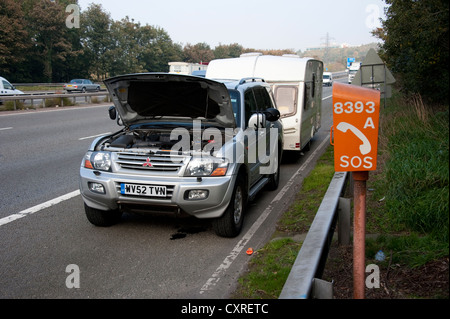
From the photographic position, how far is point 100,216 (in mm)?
5750

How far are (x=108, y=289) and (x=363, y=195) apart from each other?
95.8 inches

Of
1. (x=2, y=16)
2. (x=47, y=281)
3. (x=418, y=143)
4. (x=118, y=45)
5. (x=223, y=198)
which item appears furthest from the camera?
(x=118, y=45)

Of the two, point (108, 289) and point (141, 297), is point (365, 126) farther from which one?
point (108, 289)

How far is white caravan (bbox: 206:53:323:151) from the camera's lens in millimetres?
10695

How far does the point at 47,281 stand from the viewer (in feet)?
14.1

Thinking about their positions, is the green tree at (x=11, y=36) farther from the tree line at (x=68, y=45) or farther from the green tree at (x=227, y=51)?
the green tree at (x=227, y=51)

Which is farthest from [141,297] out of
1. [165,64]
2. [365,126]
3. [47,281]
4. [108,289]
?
[165,64]

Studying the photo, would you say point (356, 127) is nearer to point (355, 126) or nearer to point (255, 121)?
point (355, 126)

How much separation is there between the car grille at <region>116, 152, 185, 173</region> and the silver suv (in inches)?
0.5

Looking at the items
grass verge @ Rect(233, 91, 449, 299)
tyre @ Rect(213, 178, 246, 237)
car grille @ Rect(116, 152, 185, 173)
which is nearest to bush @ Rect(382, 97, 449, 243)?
grass verge @ Rect(233, 91, 449, 299)

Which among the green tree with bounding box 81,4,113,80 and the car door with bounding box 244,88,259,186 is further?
the green tree with bounding box 81,4,113,80

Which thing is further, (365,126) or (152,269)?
(152,269)

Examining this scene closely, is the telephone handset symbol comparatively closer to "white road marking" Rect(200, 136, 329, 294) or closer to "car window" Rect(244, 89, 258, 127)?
"white road marking" Rect(200, 136, 329, 294)

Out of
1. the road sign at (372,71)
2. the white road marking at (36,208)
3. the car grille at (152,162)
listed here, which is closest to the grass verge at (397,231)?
the car grille at (152,162)
